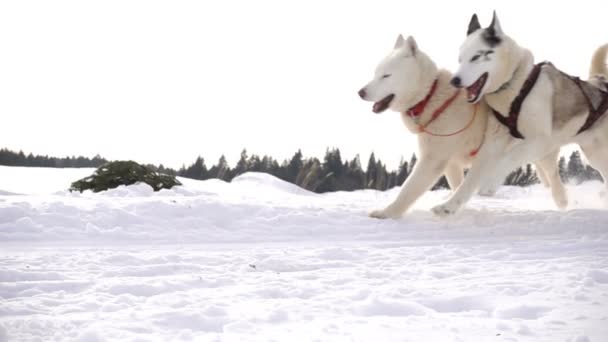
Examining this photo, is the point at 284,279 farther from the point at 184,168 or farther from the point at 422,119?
the point at 184,168

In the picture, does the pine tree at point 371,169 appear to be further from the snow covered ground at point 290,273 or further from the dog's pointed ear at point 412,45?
the snow covered ground at point 290,273

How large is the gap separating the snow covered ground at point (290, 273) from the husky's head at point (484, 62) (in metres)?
1.19

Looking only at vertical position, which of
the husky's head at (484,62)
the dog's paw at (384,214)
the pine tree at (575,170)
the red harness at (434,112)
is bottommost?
the dog's paw at (384,214)

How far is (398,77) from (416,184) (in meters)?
1.02

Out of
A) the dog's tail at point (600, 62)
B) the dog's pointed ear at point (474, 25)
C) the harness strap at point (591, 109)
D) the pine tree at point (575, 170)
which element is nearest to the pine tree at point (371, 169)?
the pine tree at point (575, 170)

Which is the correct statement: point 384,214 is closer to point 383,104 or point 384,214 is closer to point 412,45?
point 383,104

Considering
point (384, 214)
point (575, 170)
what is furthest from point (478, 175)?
point (575, 170)

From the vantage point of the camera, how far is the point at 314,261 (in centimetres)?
288

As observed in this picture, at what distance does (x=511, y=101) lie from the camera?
4.23 m

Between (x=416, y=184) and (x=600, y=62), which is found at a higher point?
(x=600, y=62)

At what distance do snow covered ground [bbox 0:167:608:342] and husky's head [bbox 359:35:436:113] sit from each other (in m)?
1.09

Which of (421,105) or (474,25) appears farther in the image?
(421,105)

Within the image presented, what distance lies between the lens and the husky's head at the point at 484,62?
164 inches

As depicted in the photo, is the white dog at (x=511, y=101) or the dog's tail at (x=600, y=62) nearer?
the white dog at (x=511, y=101)
